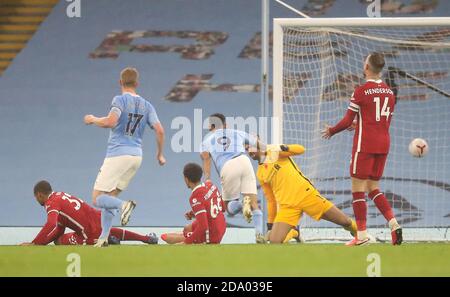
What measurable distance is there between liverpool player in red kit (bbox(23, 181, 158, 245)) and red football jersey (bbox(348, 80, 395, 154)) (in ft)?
8.31

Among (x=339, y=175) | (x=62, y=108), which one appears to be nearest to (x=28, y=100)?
(x=62, y=108)

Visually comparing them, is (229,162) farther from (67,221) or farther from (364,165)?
(364,165)

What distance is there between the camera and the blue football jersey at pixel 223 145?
10.9 metres

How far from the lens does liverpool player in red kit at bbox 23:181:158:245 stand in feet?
29.4

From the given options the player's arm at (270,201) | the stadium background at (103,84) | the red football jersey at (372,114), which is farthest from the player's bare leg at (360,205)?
the stadium background at (103,84)

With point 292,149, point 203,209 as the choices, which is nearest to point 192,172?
point 203,209

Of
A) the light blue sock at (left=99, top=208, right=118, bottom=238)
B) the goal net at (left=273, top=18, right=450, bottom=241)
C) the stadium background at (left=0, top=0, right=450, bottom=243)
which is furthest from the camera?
the stadium background at (left=0, top=0, right=450, bottom=243)

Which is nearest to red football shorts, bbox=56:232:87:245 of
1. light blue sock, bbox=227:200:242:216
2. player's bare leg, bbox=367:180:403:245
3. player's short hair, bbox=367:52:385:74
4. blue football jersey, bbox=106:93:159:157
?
blue football jersey, bbox=106:93:159:157

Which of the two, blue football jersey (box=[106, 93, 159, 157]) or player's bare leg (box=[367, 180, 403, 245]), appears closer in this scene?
player's bare leg (box=[367, 180, 403, 245])

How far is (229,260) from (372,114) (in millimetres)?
1872

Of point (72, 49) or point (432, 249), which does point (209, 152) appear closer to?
point (432, 249)

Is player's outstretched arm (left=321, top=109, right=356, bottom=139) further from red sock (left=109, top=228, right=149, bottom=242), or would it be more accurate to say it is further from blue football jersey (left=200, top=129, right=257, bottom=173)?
blue football jersey (left=200, top=129, right=257, bottom=173)

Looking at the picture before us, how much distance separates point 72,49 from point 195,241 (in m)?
7.50

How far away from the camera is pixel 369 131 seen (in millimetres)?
8344
